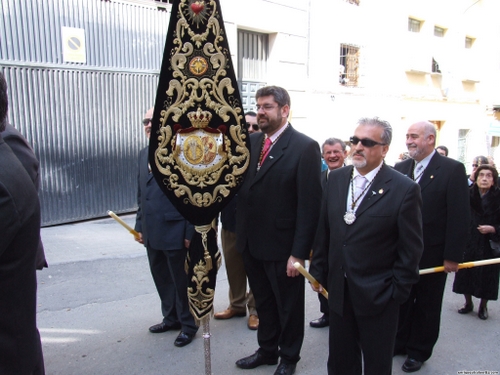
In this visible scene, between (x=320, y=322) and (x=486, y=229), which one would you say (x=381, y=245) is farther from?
(x=486, y=229)

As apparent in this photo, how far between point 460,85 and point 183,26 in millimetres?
15624

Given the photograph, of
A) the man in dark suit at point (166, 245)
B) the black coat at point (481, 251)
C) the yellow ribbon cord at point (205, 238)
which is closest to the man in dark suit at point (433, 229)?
the black coat at point (481, 251)

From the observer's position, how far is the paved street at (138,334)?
11.4 ft

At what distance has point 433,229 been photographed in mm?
3422

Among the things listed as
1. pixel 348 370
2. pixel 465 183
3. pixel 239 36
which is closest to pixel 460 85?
pixel 239 36

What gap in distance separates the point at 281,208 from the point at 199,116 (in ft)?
3.00

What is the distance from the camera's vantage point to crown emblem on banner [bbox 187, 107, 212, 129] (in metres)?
2.60

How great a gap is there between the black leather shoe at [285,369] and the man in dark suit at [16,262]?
1894mm

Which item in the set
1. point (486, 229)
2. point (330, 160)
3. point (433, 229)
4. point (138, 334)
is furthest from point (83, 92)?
point (486, 229)

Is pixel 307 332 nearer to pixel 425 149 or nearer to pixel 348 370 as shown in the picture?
pixel 348 370

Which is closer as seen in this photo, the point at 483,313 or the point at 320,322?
the point at 320,322

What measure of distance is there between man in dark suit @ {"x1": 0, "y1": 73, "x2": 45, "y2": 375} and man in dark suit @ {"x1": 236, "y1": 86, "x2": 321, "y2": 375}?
5.32 feet

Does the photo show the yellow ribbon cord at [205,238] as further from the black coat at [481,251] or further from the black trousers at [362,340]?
the black coat at [481,251]

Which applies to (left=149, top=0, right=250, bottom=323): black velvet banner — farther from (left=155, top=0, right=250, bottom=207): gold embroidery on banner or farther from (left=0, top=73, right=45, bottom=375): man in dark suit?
(left=0, top=73, right=45, bottom=375): man in dark suit
